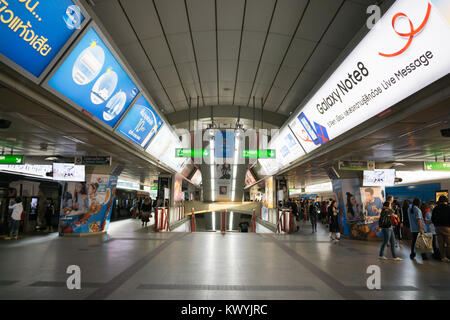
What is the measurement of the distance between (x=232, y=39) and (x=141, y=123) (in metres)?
4.67

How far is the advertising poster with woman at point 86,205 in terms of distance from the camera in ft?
38.2

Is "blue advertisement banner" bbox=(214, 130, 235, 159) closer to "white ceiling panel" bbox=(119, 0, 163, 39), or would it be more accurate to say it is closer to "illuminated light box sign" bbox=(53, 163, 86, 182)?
"illuminated light box sign" bbox=(53, 163, 86, 182)

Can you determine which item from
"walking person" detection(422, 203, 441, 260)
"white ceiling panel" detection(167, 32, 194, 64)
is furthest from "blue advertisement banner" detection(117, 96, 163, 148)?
"walking person" detection(422, 203, 441, 260)

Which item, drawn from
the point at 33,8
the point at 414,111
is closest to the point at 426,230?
the point at 414,111

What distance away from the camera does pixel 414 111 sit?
5.09 meters

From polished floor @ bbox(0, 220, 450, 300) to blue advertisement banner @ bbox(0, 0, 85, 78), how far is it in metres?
3.94

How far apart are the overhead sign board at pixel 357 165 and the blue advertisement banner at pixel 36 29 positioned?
9.73 metres

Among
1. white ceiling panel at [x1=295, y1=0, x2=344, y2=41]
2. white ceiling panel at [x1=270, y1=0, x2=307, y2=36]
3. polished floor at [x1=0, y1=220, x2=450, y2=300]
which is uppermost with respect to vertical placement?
white ceiling panel at [x1=270, y1=0, x2=307, y2=36]

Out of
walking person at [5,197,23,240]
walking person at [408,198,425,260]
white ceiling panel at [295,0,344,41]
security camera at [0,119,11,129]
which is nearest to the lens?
white ceiling panel at [295,0,344,41]

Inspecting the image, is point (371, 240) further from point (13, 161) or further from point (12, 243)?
point (13, 161)

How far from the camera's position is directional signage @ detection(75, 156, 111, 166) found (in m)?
10.6

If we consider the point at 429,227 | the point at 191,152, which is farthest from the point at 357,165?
the point at 191,152

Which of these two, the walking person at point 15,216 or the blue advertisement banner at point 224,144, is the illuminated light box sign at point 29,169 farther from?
the blue advertisement banner at point 224,144

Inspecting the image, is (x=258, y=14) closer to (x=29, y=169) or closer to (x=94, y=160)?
(x=94, y=160)
